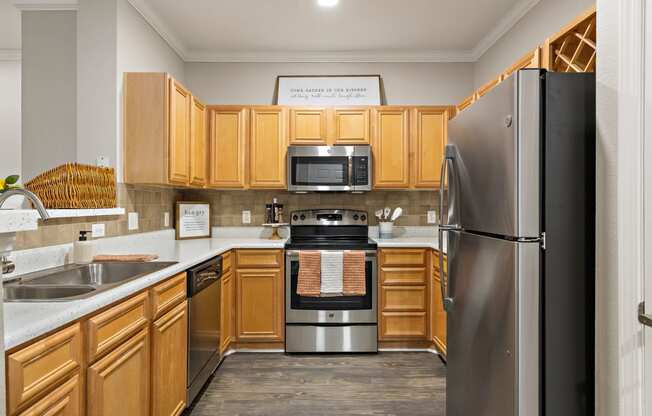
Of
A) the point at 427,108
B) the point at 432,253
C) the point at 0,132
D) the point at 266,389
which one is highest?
the point at 427,108

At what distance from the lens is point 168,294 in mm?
1935

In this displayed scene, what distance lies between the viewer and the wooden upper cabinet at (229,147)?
363 cm

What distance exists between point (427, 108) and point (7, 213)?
3416mm

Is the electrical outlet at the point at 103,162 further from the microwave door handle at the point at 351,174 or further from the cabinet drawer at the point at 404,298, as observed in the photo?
the cabinet drawer at the point at 404,298

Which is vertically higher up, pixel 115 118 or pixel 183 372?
pixel 115 118

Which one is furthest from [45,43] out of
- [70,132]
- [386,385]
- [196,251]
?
[386,385]

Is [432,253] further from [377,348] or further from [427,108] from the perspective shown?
[427,108]

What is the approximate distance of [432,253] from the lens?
10.5 feet

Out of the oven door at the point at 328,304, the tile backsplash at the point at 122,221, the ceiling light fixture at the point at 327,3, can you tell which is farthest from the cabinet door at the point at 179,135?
the ceiling light fixture at the point at 327,3

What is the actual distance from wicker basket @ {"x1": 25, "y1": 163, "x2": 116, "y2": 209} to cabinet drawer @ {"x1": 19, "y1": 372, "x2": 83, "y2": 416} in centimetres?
115

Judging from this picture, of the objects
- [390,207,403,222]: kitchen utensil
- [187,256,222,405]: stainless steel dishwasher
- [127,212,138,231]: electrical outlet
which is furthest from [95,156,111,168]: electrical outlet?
[390,207,403,222]: kitchen utensil

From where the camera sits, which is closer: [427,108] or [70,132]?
[70,132]

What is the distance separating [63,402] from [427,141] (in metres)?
3.25

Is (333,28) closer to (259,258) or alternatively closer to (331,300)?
(259,258)
